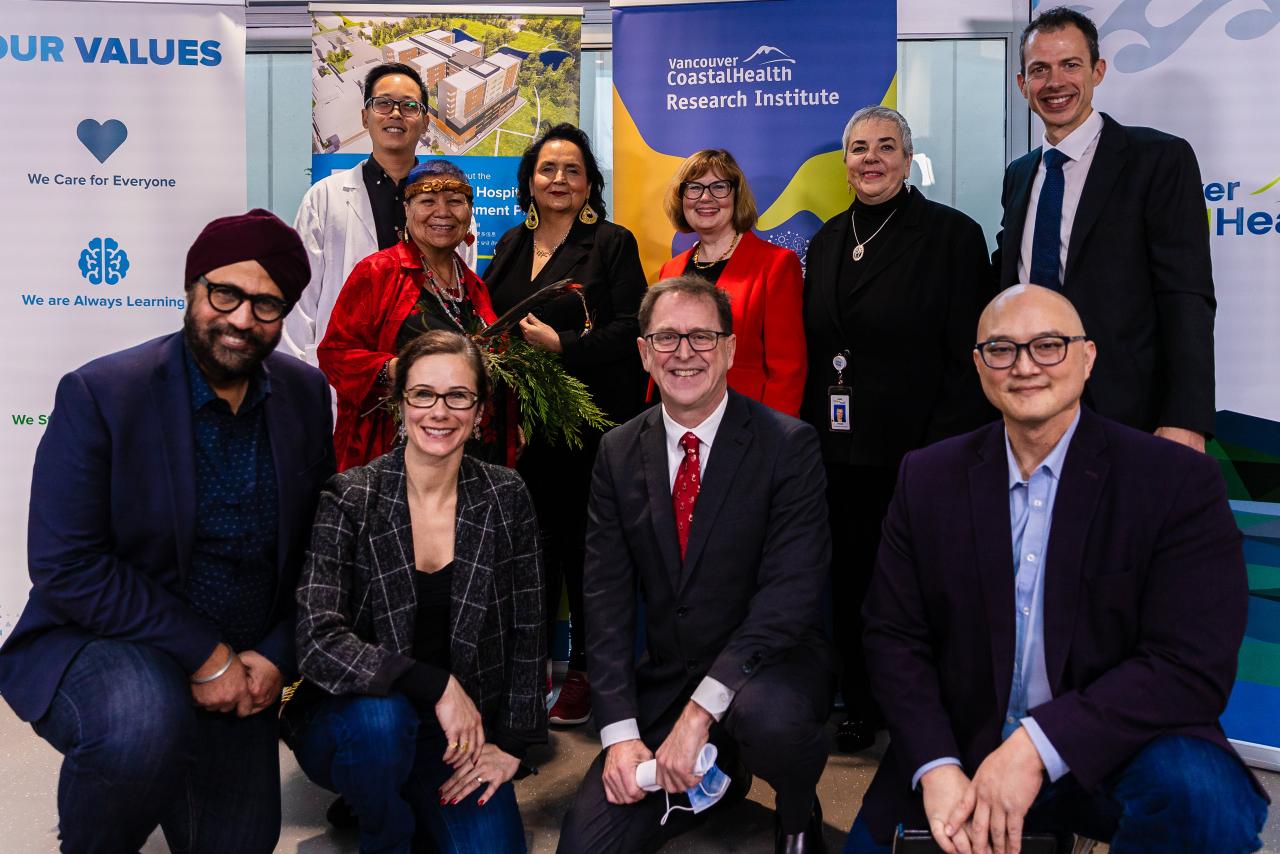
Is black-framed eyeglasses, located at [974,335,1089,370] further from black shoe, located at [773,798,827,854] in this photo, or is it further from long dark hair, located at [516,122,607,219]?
long dark hair, located at [516,122,607,219]

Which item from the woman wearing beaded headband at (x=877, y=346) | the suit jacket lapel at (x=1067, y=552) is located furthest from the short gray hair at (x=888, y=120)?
the suit jacket lapel at (x=1067, y=552)

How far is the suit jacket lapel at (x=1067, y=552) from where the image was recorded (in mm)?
2049

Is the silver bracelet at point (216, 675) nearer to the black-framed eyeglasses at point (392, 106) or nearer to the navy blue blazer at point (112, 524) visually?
the navy blue blazer at point (112, 524)

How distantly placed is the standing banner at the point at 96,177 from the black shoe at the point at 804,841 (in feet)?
9.91

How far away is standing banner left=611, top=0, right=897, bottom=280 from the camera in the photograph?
Answer: 13.5 ft

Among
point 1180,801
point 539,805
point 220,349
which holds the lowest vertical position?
point 539,805

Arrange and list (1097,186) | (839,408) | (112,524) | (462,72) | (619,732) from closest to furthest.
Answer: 1. (112,524)
2. (619,732)
3. (1097,186)
4. (839,408)
5. (462,72)

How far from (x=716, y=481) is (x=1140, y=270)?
1340mm

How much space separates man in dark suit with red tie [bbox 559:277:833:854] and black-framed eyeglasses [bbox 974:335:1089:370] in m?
0.57

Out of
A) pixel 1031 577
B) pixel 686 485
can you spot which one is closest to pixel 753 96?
pixel 686 485

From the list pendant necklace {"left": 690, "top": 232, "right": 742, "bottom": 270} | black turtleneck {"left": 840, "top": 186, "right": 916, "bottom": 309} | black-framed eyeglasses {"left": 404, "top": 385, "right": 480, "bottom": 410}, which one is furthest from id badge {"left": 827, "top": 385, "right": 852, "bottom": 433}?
black-framed eyeglasses {"left": 404, "top": 385, "right": 480, "bottom": 410}

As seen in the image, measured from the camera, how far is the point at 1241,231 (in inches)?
128

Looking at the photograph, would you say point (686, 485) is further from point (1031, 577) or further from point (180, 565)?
point (180, 565)

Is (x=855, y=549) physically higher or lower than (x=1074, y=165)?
lower
